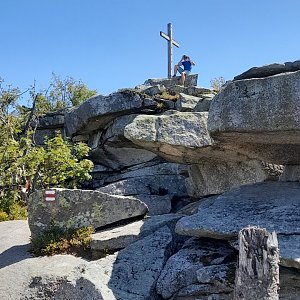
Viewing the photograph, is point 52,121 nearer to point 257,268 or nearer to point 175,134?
point 175,134

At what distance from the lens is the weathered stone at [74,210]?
11.3 metres

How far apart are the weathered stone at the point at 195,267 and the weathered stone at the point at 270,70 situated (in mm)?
3763

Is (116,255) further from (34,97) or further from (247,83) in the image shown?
(34,97)

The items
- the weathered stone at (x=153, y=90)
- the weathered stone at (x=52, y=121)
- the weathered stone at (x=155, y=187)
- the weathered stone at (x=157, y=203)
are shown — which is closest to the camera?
the weathered stone at (x=157, y=203)

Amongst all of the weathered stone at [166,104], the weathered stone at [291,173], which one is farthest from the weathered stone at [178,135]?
the weathered stone at [166,104]

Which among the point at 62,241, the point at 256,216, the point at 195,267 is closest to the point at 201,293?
the point at 195,267

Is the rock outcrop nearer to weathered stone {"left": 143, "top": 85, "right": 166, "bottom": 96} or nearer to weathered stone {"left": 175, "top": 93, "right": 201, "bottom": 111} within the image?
weathered stone {"left": 175, "top": 93, "right": 201, "bottom": 111}

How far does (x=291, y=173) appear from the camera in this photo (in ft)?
37.0

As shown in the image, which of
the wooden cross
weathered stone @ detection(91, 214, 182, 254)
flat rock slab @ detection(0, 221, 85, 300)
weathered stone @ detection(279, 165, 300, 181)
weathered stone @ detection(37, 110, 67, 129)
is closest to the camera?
flat rock slab @ detection(0, 221, 85, 300)

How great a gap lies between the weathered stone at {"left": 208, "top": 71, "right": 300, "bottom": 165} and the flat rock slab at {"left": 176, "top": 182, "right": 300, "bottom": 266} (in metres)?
1.32

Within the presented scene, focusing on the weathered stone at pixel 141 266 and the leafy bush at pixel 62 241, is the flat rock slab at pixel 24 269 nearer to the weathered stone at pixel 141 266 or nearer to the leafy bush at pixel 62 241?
the leafy bush at pixel 62 241

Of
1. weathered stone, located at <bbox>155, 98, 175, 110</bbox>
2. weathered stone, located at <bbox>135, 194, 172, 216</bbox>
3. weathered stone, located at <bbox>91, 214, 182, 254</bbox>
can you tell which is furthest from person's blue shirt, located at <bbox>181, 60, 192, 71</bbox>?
weathered stone, located at <bbox>91, 214, 182, 254</bbox>

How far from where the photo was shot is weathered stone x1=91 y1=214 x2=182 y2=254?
408 inches

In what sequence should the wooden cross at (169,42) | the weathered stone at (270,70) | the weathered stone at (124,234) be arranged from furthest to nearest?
the wooden cross at (169,42) < the weathered stone at (124,234) < the weathered stone at (270,70)
